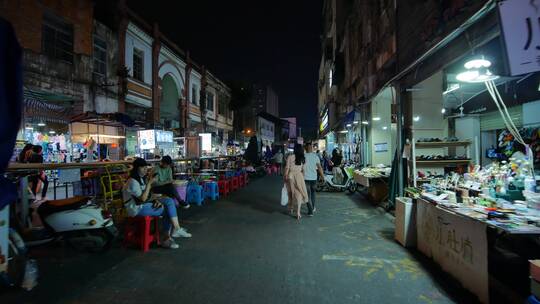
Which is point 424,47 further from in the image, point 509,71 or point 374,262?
point 374,262

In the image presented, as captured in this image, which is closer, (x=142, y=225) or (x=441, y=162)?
(x=142, y=225)

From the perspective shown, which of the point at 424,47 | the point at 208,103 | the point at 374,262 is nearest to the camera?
the point at 374,262

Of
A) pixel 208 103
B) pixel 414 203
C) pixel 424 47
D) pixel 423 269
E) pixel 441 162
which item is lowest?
pixel 423 269

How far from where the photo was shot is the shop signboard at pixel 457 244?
364 cm

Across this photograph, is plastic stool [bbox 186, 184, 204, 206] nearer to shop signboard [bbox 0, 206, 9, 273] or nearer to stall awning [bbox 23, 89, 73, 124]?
stall awning [bbox 23, 89, 73, 124]

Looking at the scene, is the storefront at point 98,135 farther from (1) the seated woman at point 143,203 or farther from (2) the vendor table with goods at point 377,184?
(2) the vendor table with goods at point 377,184

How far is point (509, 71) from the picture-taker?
3.19 meters

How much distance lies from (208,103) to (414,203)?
24125 mm

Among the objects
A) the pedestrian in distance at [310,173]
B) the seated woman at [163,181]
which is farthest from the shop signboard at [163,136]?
the pedestrian in distance at [310,173]

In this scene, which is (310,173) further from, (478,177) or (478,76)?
(478,76)

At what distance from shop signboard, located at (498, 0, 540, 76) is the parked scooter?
9496 millimetres

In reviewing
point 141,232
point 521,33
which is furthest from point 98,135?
point 521,33

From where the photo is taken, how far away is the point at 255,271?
4.55 metres

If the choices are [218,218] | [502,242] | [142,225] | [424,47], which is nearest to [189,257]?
[142,225]
